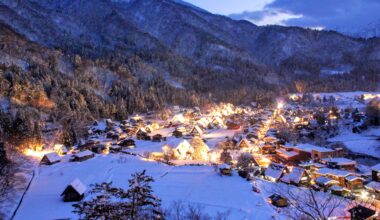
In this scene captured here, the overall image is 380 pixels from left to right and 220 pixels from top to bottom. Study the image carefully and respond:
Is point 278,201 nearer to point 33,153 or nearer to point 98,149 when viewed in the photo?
point 98,149

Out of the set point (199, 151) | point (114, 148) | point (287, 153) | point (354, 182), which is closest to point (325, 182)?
point (354, 182)

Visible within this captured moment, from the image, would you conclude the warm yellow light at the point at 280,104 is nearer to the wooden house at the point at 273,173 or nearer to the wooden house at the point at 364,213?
the wooden house at the point at 273,173

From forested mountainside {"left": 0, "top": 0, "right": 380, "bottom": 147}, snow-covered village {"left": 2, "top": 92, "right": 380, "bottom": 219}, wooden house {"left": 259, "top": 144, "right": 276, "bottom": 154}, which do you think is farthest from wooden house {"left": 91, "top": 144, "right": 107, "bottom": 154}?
wooden house {"left": 259, "top": 144, "right": 276, "bottom": 154}

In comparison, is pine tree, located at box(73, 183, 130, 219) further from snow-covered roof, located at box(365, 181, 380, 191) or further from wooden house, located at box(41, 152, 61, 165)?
wooden house, located at box(41, 152, 61, 165)

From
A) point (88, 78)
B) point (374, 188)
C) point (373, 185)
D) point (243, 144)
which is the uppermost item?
point (88, 78)

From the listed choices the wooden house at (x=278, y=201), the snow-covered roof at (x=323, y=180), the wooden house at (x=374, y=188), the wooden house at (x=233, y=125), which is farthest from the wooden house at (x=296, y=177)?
the wooden house at (x=233, y=125)

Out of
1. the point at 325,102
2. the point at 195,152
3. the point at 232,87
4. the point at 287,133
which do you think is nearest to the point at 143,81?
the point at 232,87

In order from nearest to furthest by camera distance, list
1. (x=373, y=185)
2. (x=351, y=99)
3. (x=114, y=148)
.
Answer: (x=373, y=185), (x=114, y=148), (x=351, y=99)
